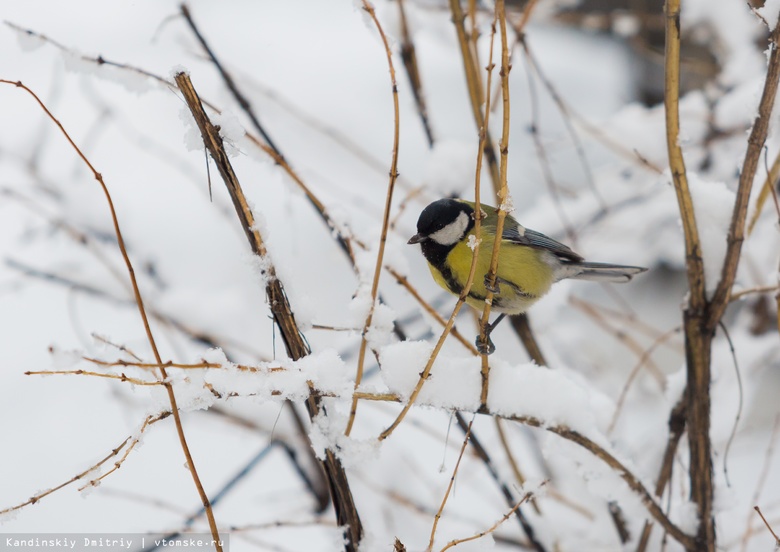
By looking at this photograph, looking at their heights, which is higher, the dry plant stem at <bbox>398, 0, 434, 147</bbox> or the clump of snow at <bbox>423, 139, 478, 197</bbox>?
the dry plant stem at <bbox>398, 0, 434, 147</bbox>

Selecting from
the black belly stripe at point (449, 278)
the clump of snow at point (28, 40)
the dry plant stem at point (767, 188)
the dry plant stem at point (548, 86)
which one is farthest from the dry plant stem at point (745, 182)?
the clump of snow at point (28, 40)

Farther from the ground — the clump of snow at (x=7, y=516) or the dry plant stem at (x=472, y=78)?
the dry plant stem at (x=472, y=78)

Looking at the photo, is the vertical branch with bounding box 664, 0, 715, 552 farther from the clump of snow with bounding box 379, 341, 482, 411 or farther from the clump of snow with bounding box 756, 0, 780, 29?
the clump of snow with bounding box 379, 341, 482, 411

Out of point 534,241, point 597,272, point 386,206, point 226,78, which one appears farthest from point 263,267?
point 597,272

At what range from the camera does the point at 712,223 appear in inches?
55.6

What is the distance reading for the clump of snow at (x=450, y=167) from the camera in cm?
197

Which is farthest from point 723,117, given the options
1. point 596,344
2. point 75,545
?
point 75,545

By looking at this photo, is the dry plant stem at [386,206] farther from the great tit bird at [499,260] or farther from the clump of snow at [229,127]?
the great tit bird at [499,260]

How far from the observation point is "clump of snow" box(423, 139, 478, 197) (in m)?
1.97

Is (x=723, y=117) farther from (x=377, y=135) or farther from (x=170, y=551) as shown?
(x=170, y=551)

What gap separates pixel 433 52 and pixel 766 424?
3130mm

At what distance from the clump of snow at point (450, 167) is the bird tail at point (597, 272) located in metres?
0.43

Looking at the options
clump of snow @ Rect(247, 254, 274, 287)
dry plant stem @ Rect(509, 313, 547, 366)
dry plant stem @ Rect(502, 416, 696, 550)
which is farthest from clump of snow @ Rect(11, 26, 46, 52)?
dry plant stem @ Rect(509, 313, 547, 366)

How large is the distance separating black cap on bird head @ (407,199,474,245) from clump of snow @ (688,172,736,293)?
657 mm
